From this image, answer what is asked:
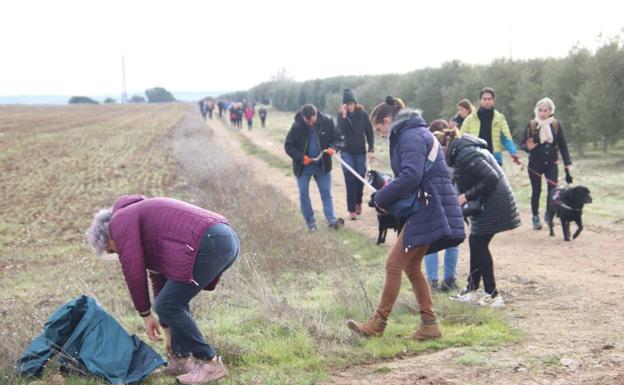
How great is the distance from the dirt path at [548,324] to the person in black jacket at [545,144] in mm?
912

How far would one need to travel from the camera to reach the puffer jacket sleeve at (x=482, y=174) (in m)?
5.65

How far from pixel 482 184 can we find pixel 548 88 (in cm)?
1835

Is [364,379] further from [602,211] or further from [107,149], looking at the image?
[107,149]

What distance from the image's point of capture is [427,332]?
16.9 ft

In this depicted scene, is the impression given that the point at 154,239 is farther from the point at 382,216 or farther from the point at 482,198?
the point at 382,216

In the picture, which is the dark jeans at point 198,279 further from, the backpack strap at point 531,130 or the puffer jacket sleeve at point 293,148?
the backpack strap at point 531,130

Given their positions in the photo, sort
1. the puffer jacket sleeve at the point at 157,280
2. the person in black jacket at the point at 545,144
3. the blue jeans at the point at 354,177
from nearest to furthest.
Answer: the puffer jacket sleeve at the point at 157,280, the person in black jacket at the point at 545,144, the blue jeans at the point at 354,177

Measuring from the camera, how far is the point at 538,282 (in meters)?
7.03

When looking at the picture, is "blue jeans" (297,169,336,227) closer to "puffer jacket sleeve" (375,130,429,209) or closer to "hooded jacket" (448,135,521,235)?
"hooded jacket" (448,135,521,235)

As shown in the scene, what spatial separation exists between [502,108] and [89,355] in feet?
78.5

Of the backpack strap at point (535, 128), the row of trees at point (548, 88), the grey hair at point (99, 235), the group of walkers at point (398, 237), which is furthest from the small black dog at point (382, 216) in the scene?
the row of trees at point (548, 88)

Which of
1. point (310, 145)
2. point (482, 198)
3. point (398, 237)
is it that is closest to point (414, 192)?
point (398, 237)

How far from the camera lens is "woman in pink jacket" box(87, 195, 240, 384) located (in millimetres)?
4090

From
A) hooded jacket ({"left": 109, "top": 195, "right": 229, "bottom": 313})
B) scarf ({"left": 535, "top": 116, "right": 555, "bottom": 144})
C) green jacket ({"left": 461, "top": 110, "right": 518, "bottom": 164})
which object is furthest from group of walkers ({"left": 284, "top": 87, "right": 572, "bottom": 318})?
hooded jacket ({"left": 109, "top": 195, "right": 229, "bottom": 313})
